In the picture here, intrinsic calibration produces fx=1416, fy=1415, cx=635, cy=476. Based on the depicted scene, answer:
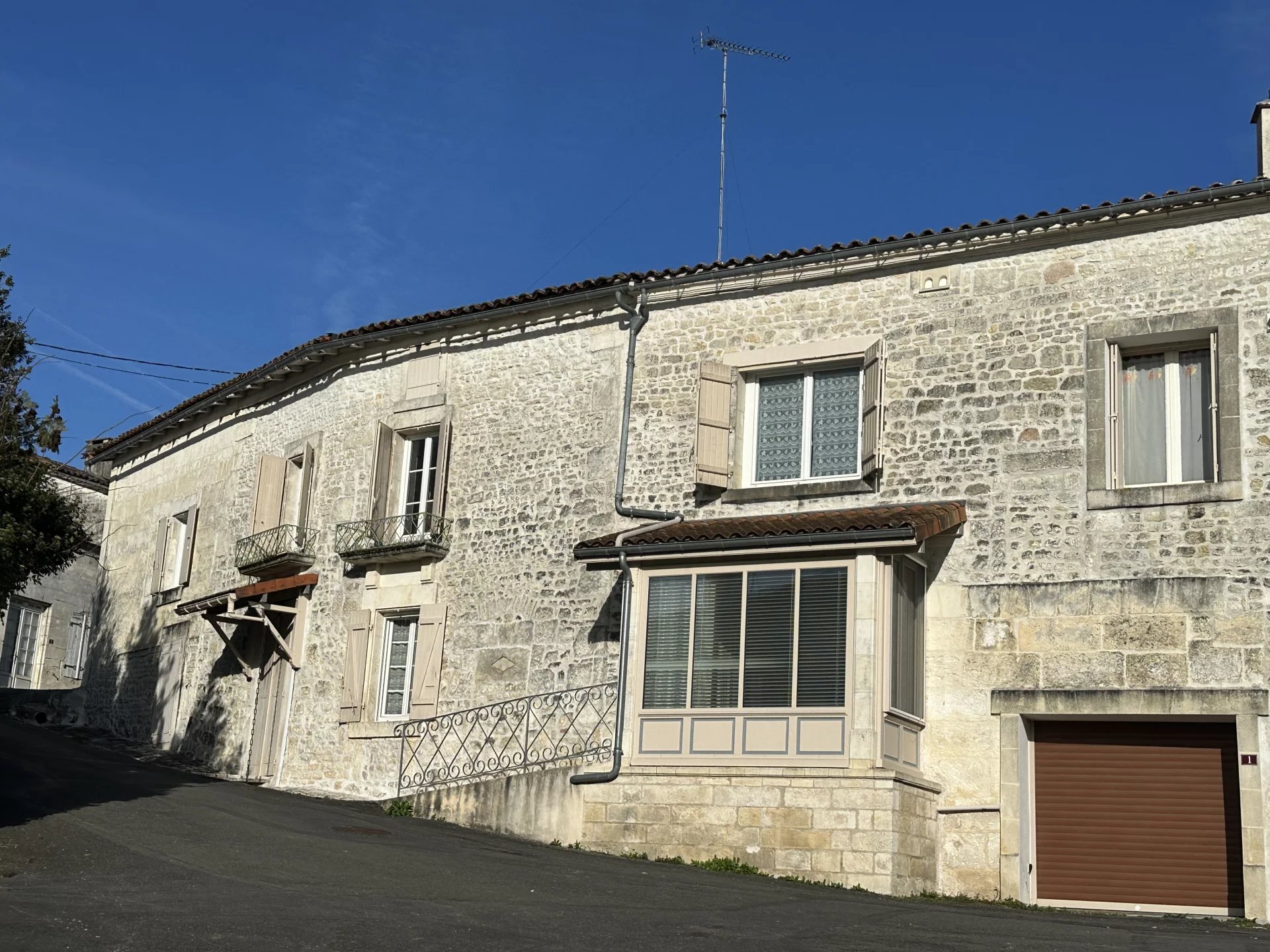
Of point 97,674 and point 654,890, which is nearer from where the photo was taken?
point 654,890

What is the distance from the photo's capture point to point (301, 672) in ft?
62.3

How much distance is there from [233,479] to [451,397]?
5.48 m

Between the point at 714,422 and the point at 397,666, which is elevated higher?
the point at 714,422

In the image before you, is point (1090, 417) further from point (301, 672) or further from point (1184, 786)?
point (301, 672)

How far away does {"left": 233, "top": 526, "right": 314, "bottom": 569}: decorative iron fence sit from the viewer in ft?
64.0

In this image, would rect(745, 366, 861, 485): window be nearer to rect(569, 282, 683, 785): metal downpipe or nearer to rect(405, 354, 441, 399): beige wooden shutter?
rect(569, 282, 683, 785): metal downpipe

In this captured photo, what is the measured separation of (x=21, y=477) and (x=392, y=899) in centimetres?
532

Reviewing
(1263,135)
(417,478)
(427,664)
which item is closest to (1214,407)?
(1263,135)

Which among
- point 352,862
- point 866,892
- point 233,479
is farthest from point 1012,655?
point 233,479

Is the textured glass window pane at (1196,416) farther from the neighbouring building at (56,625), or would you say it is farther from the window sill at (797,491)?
the neighbouring building at (56,625)

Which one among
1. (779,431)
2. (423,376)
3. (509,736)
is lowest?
(509,736)

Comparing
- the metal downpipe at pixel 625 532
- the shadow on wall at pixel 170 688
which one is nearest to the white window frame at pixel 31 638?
the shadow on wall at pixel 170 688

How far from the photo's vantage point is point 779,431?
1559 centimetres

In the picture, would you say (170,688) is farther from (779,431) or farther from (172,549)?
(779,431)
